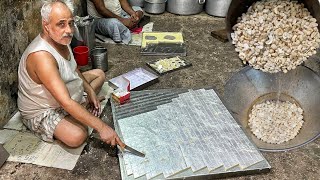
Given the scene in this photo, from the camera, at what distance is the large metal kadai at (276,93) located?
93.3 inches

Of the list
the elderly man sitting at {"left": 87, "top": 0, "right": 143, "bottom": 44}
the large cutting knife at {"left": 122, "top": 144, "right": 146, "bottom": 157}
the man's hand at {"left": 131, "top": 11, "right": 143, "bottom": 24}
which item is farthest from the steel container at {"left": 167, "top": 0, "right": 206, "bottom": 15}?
the large cutting knife at {"left": 122, "top": 144, "right": 146, "bottom": 157}

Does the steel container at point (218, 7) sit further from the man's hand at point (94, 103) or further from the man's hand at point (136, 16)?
the man's hand at point (94, 103)

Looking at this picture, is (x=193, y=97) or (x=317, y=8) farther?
(x=193, y=97)

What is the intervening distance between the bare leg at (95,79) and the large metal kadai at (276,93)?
1.07m

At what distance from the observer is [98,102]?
2.53m

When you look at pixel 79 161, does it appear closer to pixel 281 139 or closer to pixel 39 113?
pixel 39 113

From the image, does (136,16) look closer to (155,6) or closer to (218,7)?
(155,6)

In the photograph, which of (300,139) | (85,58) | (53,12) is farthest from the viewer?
(85,58)

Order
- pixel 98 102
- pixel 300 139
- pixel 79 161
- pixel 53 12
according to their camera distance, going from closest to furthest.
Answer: pixel 53 12
pixel 79 161
pixel 300 139
pixel 98 102

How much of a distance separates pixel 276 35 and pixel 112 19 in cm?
215

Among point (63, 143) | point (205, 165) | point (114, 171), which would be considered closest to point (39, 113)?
point (63, 143)

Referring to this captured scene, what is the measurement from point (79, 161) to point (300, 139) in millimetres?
1540

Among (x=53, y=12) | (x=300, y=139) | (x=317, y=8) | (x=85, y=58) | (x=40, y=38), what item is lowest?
(x=85, y=58)

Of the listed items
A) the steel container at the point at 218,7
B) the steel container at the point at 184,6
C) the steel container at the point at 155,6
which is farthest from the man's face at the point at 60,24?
the steel container at the point at 218,7
